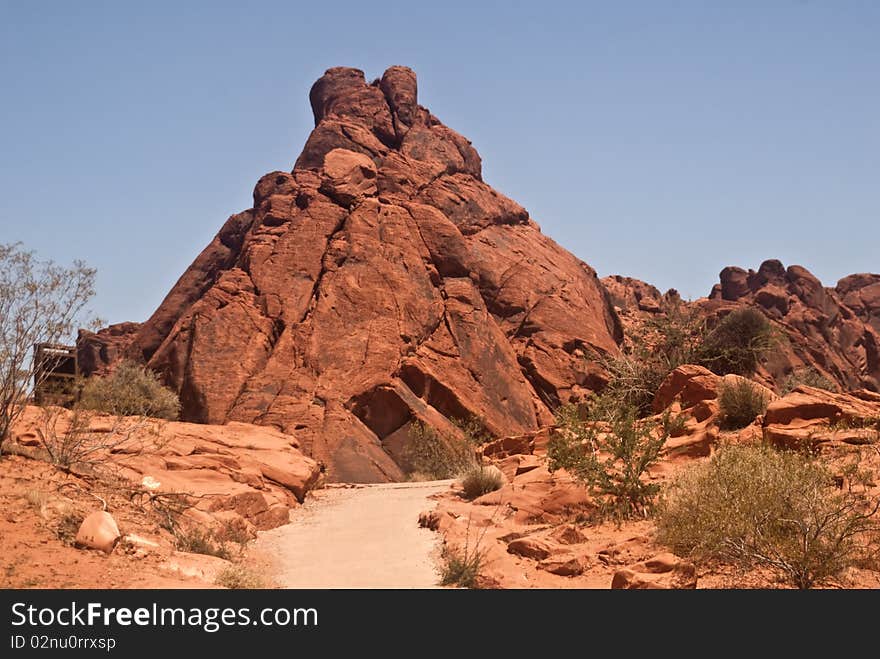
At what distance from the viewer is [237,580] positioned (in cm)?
923

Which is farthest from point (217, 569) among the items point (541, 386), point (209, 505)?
point (541, 386)

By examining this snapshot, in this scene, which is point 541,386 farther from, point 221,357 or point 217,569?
point 217,569

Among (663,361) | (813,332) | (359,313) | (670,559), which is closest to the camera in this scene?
(670,559)

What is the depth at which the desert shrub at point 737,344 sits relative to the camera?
28.9 m

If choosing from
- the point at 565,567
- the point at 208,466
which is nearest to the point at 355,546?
the point at 565,567

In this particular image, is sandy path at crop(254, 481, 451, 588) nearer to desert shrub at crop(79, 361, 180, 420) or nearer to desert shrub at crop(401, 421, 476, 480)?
desert shrub at crop(401, 421, 476, 480)

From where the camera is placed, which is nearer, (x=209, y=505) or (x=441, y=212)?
(x=209, y=505)

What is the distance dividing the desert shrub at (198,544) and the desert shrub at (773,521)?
6070 mm

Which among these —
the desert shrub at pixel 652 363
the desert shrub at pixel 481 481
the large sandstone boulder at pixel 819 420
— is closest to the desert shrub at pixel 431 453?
the desert shrub at pixel 652 363

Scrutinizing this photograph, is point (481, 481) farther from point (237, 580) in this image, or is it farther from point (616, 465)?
point (237, 580)

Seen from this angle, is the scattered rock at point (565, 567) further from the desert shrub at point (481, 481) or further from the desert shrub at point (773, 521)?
the desert shrub at point (481, 481)

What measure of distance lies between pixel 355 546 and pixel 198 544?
108 inches

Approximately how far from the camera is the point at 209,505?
14.4 m
